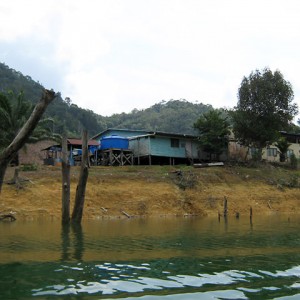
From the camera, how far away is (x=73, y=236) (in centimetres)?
1847

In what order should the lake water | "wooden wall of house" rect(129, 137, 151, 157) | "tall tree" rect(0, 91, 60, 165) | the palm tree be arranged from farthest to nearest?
the palm tree → "wooden wall of house" rect(129, 137, 151, 157) → "tall tree" rect(0, 91, 60, 165) → the lake water

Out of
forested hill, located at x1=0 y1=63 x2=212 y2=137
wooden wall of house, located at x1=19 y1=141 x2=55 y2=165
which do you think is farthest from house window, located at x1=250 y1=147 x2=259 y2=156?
forested hill, located at x1=0 y1=63 x2=212 y2=137

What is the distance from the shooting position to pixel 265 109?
2028 inches

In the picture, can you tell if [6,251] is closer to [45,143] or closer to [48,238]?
[48,238]

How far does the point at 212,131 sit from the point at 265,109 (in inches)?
280

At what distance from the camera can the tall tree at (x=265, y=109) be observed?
51.2m

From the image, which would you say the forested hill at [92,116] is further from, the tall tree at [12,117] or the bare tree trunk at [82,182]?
the bare tree trunk at [82,182]

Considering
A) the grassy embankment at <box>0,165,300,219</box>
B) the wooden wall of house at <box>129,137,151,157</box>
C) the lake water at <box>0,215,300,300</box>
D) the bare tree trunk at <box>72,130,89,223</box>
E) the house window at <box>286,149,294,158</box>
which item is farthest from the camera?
the house window at <box>286,149,294,158</box>

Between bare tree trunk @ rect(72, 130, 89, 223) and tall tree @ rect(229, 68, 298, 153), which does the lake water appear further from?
tall tree @ rect(229, 68, 298, 153)

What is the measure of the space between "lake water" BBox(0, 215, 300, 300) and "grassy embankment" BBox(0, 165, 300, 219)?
16.8 metres

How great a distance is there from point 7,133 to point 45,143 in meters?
21.4

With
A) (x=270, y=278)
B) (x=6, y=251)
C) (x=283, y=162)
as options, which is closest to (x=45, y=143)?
(x=283, y=162)

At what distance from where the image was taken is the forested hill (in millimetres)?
92062

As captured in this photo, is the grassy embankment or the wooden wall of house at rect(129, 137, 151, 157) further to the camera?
the wooden wall of house at rect(129, 137, 151, 157)
